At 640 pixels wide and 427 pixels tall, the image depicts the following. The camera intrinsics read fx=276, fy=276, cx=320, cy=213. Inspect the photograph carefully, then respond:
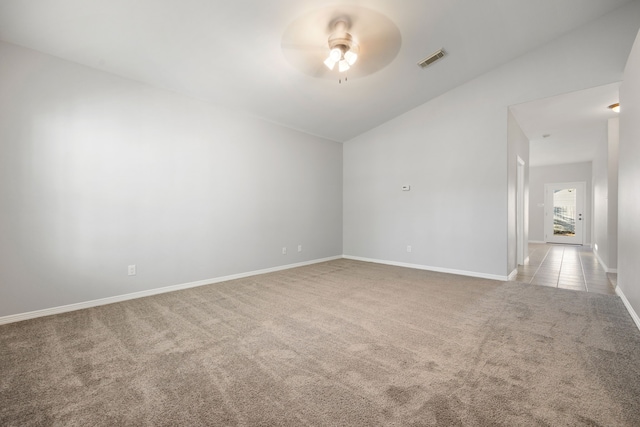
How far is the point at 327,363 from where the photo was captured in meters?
1.98

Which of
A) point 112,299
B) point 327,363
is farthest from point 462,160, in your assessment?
point 112,299

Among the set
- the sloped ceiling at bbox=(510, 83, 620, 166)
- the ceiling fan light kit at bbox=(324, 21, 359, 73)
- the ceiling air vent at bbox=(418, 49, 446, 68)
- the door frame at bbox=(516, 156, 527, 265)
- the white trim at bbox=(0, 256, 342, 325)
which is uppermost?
the ceiling air vent at bbox=(418, 49, 446, 68)

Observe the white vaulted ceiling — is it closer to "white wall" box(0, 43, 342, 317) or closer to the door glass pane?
"white wall" box(0, 43, 342, 317)

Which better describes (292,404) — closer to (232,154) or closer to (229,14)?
(229,14)

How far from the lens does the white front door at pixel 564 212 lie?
9.21 metres

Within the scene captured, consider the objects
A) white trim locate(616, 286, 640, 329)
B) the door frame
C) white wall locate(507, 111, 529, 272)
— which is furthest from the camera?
the door frame

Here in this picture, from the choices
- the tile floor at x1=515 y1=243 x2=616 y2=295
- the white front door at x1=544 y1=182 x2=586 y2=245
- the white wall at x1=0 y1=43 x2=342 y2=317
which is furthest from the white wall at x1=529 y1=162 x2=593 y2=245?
the white wall at x1=0 y1=43 x2=342 y2=317

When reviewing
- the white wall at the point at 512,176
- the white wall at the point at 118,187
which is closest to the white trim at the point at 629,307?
the white wall at the point at 512,176

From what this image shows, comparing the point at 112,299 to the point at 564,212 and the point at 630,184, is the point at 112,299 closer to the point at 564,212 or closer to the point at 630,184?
the point at 630,184

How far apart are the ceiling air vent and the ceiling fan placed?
53cm

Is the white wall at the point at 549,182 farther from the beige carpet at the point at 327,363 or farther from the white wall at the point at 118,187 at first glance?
the white wall at the point at 118,187

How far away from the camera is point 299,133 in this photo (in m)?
5.64

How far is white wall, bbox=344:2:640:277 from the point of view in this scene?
3689 mm

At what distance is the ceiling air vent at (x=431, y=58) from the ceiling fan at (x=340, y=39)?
528mm
